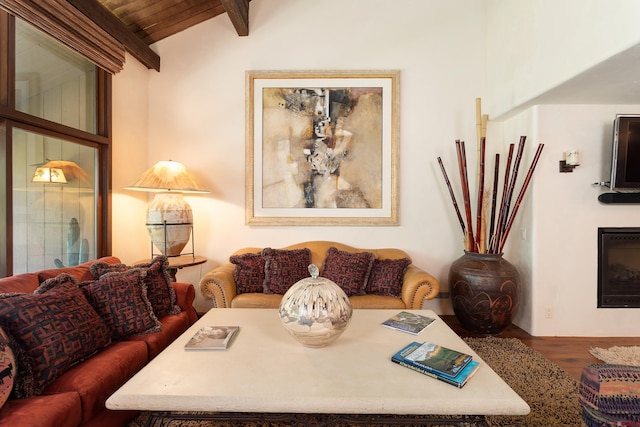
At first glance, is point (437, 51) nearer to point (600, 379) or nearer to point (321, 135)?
point (321, 135)

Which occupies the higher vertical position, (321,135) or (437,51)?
(437,51)

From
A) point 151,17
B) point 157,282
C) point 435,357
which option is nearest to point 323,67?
point 151,17

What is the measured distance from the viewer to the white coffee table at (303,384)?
3.58 feet

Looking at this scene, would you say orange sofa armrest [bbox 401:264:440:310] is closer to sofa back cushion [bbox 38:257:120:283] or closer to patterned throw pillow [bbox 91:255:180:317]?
patterned throw pillow [bbox 91:255:180:317]

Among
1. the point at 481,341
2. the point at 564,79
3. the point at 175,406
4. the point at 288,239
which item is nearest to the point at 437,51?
the point at 564,79

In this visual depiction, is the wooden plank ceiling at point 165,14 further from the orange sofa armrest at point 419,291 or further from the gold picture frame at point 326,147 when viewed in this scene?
the orange sofa armrest at point 419,291

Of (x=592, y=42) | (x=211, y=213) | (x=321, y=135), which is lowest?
(x=211, y=213)

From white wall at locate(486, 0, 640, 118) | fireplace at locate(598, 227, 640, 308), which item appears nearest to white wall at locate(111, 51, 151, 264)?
white wall at locate(486, 0, 640, 118)

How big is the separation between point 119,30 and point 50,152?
126 centimetres

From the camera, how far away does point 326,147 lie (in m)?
3.28

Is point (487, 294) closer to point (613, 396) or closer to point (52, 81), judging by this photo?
point (613, 396)

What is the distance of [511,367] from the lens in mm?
2199

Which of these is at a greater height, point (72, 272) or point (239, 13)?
point (239, 13)

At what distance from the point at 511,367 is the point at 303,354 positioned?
5.62 ft
